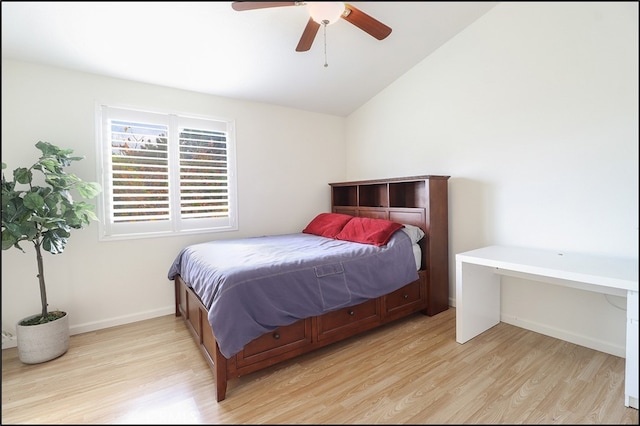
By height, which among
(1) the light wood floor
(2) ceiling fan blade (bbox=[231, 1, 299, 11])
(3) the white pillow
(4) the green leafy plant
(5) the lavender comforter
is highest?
(2) ceiling fan blade (bbox=[231, 1, 299, 11])

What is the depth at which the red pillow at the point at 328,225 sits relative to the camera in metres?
3.09

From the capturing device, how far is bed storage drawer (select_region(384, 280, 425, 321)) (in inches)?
96.7

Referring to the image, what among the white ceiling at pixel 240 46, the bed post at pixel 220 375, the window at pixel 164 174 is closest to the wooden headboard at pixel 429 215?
the white ceiling at pixel 240 46

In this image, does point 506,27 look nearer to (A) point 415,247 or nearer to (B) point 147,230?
(A) point 415,247

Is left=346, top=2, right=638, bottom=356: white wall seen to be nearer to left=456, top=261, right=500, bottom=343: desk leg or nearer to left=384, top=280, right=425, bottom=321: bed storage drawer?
A: left=456, top=261, right=500, bottom=343: desk leg

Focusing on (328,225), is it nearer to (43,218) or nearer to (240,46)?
(240,46)

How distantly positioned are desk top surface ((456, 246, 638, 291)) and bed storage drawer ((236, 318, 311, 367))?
4.28 ft

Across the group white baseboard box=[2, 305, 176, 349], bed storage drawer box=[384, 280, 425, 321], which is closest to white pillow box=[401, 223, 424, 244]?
bed storage drawer box=[384, 280, 425, 321]

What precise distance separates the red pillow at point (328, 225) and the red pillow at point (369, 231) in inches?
4.6

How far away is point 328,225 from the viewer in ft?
10.5

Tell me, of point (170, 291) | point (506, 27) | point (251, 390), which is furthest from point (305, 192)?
point (506, 27)

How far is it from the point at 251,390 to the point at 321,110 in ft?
10.6

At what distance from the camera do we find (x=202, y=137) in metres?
3.04

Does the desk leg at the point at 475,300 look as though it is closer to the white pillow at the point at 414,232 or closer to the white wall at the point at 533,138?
the white wall at the point at 533,138
